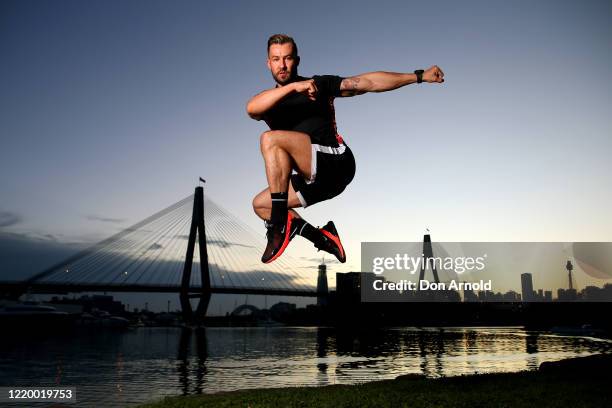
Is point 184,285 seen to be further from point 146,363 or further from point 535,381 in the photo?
point 535,381

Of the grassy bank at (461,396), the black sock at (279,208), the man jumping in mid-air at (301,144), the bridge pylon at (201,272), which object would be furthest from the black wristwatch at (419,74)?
the bridge pylon at (201,272)

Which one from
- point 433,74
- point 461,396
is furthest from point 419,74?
point 461,396

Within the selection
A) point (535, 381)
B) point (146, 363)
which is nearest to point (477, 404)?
point (535, 381)

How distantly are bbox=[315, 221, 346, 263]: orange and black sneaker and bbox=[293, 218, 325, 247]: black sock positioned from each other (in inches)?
1.2

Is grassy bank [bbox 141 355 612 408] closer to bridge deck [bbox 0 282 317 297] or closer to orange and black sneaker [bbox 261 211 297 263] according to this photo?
orange and black sneaker [bbox 261 211 297 263]

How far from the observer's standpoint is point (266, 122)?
4387mm

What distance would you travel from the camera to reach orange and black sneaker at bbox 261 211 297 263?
14.6 ft

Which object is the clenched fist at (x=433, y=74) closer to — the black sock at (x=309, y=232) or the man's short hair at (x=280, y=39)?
the man's short hair at (x=280, y=39)

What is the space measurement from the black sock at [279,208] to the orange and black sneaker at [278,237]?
4 cm

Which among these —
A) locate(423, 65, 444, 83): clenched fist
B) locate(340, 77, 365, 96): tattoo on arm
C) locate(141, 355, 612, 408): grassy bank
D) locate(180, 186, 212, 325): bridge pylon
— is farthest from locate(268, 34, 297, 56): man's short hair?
locate(180, 186, 212, 325): bridge pylon

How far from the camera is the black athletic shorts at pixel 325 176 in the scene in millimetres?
4453

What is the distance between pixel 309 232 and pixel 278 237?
0.37 m

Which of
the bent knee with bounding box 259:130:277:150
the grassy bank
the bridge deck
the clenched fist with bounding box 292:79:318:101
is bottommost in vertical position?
the grassy bank

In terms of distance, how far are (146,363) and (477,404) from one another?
144 ft
